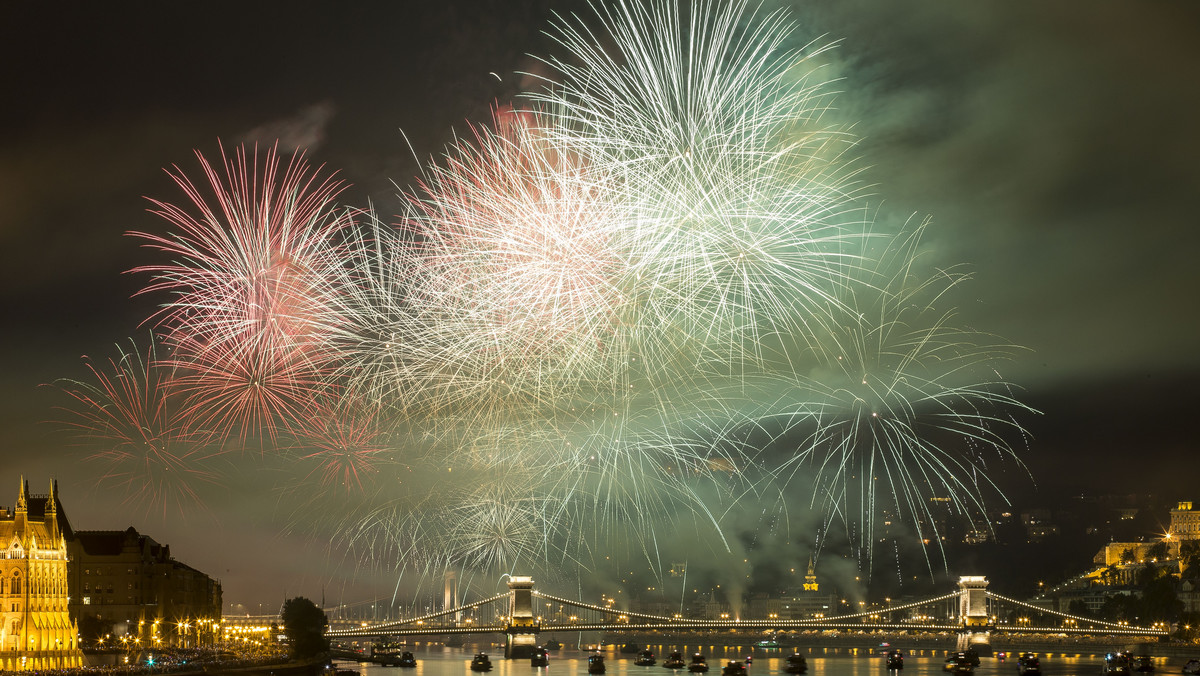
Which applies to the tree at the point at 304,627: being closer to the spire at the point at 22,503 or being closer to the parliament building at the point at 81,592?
the parliament building at the point at 81,592

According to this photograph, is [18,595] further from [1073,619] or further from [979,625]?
[1073,619]

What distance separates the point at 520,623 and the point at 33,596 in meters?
89.6

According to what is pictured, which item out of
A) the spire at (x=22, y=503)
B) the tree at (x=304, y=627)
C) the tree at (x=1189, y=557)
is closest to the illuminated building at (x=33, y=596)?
the spire at (x=22, y=503)

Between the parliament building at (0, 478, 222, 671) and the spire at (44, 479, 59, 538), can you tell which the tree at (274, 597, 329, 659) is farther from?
the spire at (44, 479, 59, 538)

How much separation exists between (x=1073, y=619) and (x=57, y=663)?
433 ft

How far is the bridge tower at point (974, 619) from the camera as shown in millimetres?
148750

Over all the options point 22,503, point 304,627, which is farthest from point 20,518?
point 304,627

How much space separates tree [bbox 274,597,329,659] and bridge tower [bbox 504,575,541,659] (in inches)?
1472

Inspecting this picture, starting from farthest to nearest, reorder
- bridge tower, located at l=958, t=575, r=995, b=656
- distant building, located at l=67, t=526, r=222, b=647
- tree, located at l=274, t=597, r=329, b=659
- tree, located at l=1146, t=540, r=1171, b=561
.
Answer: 1. tree, located at l=1146, t=540, r=1171, b=561
2. bridge tower, located at l=958, t=575, r=995, b=656
3. tree, located at l=274, t=597, r=329, b=659
4. distant building, located at l=67, t=526, r=222, b=647

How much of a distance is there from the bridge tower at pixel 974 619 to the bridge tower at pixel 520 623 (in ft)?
165

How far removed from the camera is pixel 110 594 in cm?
9450

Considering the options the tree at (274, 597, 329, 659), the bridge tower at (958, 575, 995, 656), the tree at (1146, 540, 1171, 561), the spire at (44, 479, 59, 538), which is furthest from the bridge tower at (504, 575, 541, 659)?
the tree at (1146, 540, 1171, 561)

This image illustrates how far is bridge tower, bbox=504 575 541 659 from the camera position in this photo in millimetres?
151750

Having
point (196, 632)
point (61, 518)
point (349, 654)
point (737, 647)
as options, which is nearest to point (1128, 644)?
point (737, 647)
